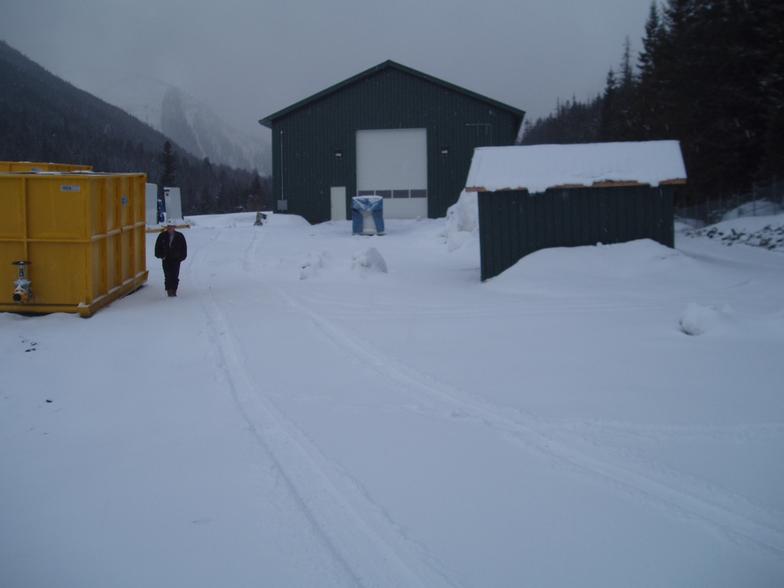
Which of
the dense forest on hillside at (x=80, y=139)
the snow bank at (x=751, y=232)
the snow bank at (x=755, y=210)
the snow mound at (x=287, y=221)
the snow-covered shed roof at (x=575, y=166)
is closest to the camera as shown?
the snow-covered shed roof at (x=575, y=166)

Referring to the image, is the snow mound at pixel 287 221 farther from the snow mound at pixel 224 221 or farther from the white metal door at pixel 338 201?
the white metal door at pixel 338 201

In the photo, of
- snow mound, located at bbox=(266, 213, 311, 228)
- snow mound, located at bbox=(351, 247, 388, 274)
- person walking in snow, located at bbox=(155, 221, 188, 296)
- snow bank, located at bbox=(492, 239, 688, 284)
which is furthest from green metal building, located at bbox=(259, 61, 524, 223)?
person walking in snow, located at bbox=(155, 221, 188, 296)

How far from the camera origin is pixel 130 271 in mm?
14562

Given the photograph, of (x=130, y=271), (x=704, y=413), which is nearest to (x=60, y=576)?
(x=704, y=413)

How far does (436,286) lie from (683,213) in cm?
2650

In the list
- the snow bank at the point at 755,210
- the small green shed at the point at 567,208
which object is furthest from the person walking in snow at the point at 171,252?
the snow bank at the point at 755,210

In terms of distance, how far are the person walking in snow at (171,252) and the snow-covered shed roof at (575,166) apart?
6.29 metres

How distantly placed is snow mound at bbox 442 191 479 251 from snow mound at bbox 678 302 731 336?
40.8 feet

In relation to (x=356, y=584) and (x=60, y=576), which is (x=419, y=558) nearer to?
(x=356, y=584)

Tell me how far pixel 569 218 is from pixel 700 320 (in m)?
6.36

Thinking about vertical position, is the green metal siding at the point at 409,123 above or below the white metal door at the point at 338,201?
above

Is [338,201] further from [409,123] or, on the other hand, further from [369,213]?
[369,213]

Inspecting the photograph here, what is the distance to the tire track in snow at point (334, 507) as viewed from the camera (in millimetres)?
3846

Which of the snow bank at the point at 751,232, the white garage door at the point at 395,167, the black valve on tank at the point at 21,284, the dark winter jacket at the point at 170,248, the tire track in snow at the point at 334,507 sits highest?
the white garage door at the point at 395,167
